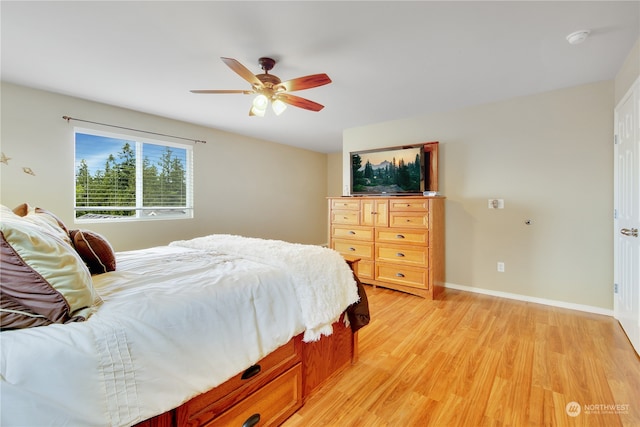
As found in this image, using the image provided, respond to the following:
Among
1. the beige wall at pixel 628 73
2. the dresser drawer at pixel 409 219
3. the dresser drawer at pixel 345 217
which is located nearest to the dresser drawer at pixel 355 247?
the dresser drawer at pixel 345 217

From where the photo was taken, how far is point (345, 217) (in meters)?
4.04

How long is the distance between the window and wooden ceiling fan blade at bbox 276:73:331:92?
100 inches

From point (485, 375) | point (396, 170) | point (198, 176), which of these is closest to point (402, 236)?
point (396, 170)

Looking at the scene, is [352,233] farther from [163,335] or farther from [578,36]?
[163,335]

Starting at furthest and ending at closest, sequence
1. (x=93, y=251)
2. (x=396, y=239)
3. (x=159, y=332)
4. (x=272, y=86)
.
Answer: (x=396, y=239), (x=272, y=86), (x=93, y=251), (x=159, y=332)

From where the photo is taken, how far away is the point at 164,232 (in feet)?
12.8

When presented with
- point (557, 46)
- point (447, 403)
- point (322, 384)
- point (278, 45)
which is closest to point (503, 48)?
point (557, 46)

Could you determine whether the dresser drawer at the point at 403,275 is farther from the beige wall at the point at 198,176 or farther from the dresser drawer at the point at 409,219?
the beige wall at the point at 198,176

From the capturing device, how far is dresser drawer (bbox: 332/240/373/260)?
382 cm

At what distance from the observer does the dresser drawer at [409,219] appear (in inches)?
132

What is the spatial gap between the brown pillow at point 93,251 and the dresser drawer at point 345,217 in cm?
289

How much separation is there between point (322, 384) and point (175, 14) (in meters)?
2.58

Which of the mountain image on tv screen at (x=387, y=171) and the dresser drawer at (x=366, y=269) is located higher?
the mountain image on tv screen at (x=387, y=171)

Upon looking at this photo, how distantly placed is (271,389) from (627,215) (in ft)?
10.2
